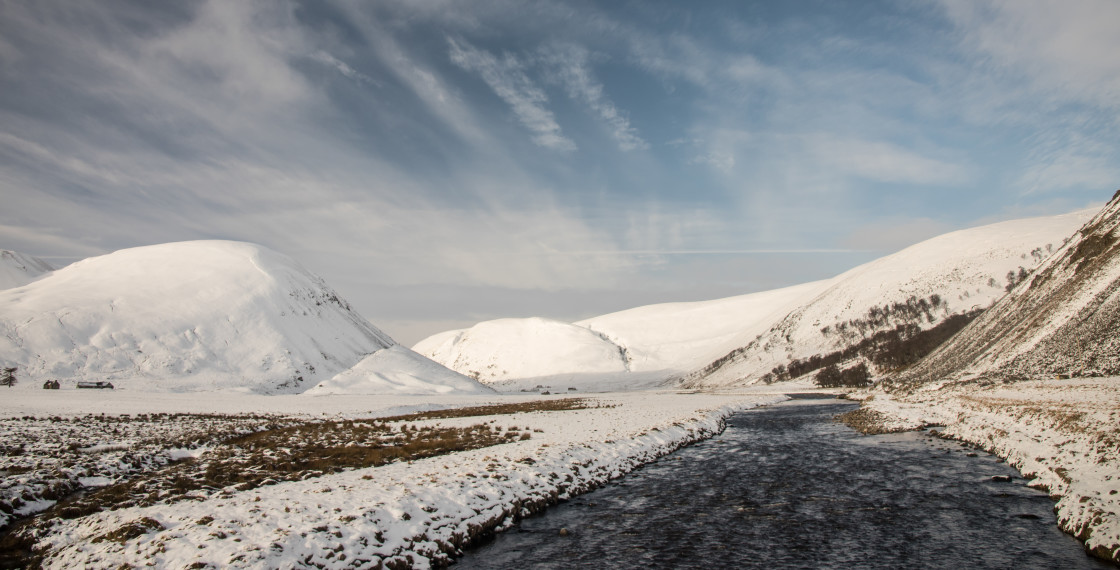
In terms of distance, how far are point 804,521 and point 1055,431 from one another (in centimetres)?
1507

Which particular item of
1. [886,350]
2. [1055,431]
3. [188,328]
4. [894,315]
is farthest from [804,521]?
[894,315]

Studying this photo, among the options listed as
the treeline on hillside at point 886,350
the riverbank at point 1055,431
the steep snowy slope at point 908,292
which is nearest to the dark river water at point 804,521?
the riverbank at point 1055,431

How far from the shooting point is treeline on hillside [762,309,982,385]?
115 metres

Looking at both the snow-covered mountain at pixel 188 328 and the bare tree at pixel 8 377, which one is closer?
the bare tree at pixel 8 377

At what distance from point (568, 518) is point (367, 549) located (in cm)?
650

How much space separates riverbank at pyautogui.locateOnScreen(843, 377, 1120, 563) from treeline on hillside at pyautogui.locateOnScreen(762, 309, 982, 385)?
76776mm

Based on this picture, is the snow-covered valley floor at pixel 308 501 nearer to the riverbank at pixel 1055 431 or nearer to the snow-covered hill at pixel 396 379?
the riverbank at pixel 1055 431

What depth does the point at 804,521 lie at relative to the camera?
1476 centimetres

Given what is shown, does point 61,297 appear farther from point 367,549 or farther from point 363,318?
point 367,549

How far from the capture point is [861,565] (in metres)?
11.3

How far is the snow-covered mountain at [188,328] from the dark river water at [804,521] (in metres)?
81.6

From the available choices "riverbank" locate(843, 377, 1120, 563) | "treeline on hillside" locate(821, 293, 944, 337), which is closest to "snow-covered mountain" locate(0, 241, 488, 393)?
"riverbank" locate(843, 377, 1120, 563)

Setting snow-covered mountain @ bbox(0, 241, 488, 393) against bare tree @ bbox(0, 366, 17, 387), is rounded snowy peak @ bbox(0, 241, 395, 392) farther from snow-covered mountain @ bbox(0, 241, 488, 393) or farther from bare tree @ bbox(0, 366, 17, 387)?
bare tree @ bbox(0, 366, 17, 387)

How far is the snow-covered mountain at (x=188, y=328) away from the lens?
82.1 meters
